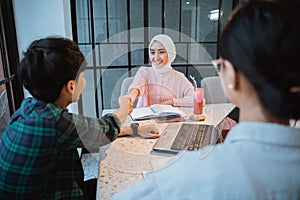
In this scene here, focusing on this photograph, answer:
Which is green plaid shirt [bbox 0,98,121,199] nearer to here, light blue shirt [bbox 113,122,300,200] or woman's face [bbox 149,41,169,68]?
light blue shirt [bbox 113,122,300,200]

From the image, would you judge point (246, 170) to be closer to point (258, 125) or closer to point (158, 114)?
point (258, 125)

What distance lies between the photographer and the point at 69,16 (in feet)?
7.46

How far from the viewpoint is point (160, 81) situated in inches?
81.1

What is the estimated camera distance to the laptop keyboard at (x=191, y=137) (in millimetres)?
1142

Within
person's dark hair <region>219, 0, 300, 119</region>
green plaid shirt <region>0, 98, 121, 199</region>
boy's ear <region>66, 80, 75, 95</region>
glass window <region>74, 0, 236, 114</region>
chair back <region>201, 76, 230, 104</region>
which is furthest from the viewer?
glass window <region>74, 0, 236, 114</region>

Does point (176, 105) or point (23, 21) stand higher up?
point (23, 21)

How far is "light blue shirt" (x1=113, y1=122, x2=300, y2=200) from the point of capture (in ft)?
1.51

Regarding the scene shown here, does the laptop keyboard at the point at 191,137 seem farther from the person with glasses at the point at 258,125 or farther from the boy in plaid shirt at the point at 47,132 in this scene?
the person with glasses at the point at 258,125

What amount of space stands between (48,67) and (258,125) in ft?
2.21

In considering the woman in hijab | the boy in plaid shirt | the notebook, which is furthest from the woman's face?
the boy in plaid shirt

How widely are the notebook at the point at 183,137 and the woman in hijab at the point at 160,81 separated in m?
0.52

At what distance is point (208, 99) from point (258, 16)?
5.54ft

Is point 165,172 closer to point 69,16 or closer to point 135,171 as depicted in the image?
point 135,171

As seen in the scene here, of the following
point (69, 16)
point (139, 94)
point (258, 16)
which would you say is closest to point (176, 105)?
point (139, 94)
